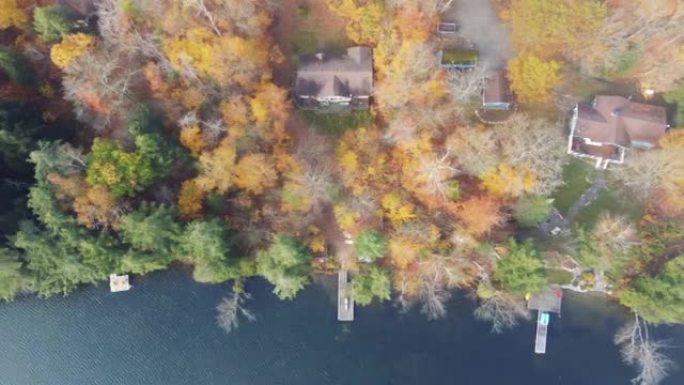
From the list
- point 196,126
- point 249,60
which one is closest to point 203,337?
point 196,126

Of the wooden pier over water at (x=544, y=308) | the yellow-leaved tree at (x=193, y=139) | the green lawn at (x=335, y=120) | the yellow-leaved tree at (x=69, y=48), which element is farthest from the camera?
the green lawn at (x=335, y=120)

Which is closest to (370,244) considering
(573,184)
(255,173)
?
(255,173)

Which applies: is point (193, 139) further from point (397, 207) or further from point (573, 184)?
point (573, 184)

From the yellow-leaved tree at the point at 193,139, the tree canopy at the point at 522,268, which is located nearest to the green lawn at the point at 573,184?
the tree canopy at the point at 522,268

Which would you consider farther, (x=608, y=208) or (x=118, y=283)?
(x=118, y=283)

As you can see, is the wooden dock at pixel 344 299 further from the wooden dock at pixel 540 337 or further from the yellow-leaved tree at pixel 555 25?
the yellow-leaved tree at pixel 555 25

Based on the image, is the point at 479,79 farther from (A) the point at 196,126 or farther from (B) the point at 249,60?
(A) the point at 196,126
